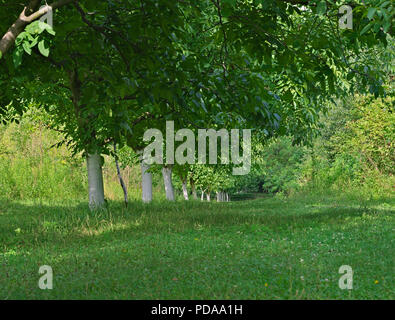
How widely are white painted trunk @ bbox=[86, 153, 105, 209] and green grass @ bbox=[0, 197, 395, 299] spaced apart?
0.57m

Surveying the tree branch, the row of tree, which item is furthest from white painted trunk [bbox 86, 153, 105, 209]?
the tree branch

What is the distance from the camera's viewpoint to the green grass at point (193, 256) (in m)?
5.12

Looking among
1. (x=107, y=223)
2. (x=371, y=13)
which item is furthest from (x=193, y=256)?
(x=371, y=13)

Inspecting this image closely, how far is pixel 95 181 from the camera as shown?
39.5 ft

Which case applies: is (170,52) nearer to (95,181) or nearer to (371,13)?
(371,13)

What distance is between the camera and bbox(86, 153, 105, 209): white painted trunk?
39.0ft

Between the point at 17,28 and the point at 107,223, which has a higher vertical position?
the point at 17,28

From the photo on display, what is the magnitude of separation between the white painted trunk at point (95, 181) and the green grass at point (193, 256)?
0.57 meters

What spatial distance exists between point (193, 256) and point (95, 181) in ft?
18.8

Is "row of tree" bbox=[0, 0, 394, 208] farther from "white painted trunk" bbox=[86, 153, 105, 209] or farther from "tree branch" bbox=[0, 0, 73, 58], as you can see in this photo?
"white painted trunk" bbox=[86, 153, 105, 209]

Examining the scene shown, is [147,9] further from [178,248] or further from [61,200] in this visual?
[61,200]

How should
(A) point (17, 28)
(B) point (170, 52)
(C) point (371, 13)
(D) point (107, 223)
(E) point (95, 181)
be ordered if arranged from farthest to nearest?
(E) point (95, 181) < (D) point (107, 223) < (B) point (170, 52) < (A) point (17, 28) < (C) point (371, 13)

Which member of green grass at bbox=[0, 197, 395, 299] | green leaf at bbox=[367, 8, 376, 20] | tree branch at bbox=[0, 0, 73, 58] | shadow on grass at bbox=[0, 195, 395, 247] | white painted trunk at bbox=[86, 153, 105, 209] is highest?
tree branch at bbox=[0, 0, 73, 58]

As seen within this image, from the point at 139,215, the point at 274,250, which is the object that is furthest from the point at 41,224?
the point at 274,250
